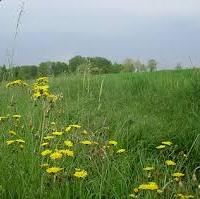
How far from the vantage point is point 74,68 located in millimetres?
9758

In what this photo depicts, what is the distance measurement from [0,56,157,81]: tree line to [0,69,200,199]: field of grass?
313 millimetres

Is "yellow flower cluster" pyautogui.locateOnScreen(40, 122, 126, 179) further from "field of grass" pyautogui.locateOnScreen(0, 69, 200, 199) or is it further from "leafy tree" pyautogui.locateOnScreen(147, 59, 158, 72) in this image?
"leafy tree" pyautogui.locateOnScreen(147, 59, 158, 72)

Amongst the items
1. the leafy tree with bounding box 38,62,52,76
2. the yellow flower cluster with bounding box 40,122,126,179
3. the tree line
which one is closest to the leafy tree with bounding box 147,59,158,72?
the tree line

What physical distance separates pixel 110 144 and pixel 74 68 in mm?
5846

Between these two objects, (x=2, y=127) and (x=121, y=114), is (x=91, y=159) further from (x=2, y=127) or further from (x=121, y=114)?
(x=121, y=114)

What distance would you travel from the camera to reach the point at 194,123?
4969 mm

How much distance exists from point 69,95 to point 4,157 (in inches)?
152

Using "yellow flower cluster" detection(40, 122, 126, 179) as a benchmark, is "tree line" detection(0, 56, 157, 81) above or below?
above

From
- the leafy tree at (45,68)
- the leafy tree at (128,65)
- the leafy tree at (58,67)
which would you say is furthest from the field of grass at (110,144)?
the leafy tree at (128,65)

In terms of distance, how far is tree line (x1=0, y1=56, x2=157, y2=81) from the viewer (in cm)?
620

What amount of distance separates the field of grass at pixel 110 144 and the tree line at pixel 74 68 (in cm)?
31

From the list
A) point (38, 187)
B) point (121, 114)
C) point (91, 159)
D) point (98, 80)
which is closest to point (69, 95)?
point (98, 80)

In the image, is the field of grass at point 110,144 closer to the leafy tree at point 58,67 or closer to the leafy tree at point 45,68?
the leafy tree at point 45,68

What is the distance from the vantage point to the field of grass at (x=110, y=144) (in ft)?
9.86
